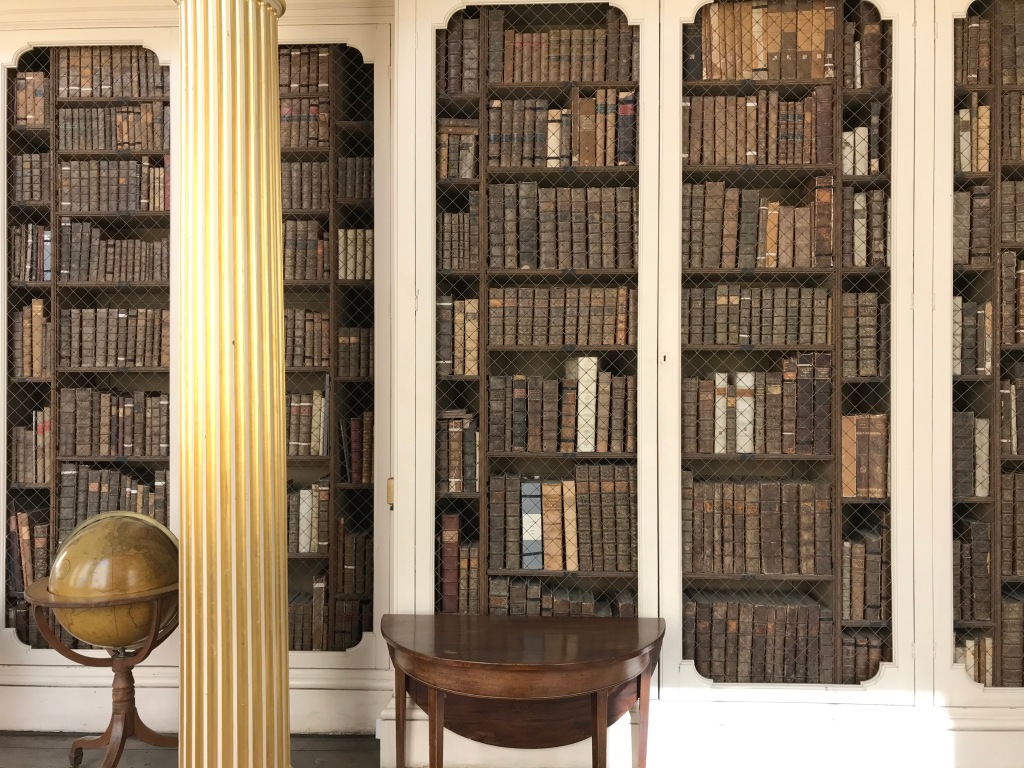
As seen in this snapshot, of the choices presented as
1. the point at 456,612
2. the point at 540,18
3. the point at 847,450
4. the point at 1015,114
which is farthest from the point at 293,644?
the point at 1015,114

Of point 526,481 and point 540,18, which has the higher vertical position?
point 540,18

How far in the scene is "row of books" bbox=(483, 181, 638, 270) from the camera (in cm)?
274

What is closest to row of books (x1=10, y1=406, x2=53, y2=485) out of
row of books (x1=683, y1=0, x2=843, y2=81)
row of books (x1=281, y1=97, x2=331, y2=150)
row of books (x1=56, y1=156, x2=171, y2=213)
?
row of books (x1=56, y1=156, x2=171, y2=213)

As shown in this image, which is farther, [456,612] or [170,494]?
[170,494]

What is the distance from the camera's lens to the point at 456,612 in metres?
2.76

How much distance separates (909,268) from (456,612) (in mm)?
2193

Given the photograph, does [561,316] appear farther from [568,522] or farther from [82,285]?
[82,285]

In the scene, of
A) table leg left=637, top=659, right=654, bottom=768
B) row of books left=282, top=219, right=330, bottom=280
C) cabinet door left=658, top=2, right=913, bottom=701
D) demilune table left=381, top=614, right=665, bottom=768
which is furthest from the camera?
row of books left=282, top=219, right=330, bottom=280

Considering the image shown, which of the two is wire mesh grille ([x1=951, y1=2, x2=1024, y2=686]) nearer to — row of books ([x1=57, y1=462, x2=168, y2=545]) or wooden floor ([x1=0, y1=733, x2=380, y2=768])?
wooden floor ([x1=0, y1=733, x2=380, y2=768])

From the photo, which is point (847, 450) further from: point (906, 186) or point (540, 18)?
point (540, 18)

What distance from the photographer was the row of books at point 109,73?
3.05m

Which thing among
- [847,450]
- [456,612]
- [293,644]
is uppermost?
[847,450]

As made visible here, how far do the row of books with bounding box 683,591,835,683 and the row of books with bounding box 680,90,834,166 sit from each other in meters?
1.74

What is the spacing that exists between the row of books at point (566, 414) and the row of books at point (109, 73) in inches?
78.7
